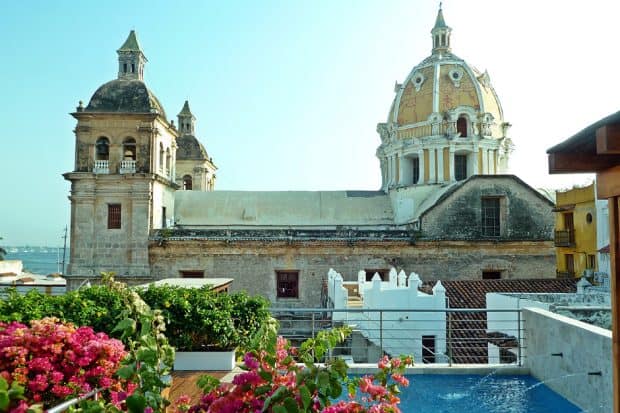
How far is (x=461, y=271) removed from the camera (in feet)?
76.7

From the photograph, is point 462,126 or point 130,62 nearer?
point 130,62

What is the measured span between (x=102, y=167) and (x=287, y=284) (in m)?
9.90

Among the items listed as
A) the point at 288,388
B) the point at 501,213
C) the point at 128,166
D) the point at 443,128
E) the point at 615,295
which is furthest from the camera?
the point at 443,128

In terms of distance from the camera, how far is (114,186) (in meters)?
22.7

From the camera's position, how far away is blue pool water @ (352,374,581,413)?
7.06m

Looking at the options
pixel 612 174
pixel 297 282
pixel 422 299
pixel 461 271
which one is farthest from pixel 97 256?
pixel 612 174

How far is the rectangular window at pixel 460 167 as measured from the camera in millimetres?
30000

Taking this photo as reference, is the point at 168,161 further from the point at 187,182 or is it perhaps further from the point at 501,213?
the point at 501,213

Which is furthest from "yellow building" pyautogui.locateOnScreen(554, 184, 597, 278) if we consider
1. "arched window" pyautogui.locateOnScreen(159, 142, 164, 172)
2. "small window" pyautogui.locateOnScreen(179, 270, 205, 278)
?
"arched window" pyautogui.locateOnScreen(159, 142, 164, 172)

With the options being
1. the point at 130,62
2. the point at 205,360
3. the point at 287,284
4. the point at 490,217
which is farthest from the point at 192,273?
the point at 205,360

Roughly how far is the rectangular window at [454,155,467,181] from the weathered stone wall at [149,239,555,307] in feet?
24.0

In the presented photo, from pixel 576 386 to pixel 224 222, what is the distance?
21.0m

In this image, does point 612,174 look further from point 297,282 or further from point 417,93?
point 417,93

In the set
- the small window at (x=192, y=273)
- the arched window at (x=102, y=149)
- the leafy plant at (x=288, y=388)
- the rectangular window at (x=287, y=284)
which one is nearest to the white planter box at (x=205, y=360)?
the leafy plant at (x=288, y=388)
